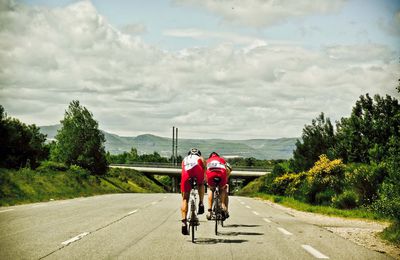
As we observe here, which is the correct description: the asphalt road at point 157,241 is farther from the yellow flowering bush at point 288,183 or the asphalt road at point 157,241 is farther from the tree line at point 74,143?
the tree line at point 74,143

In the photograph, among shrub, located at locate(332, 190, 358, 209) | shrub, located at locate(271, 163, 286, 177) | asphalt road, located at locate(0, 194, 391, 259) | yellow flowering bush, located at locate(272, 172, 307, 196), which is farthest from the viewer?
shrub, located at locate(271, 163, 286, 177)

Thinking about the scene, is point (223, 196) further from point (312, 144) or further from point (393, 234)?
point (312, 144)

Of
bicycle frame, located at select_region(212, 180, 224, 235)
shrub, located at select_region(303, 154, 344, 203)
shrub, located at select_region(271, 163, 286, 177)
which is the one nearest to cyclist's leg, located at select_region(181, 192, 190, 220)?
bicycle frame, located at select_region(212, 180, 224, 235)

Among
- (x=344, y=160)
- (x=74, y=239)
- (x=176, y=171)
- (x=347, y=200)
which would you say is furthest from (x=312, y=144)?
(x=176, y=171)

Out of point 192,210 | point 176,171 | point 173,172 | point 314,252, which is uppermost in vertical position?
point 176,171

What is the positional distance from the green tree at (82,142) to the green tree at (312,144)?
25.5 m

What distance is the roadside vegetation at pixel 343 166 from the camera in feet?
72.8

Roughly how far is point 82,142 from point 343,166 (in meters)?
37.6

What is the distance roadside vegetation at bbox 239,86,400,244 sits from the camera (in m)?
22.2

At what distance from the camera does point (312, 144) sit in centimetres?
4416

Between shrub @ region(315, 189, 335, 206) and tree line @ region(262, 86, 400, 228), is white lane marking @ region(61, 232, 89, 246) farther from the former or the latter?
shrub @ region(315, 189, 335, 206)

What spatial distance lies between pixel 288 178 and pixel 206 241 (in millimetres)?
32181

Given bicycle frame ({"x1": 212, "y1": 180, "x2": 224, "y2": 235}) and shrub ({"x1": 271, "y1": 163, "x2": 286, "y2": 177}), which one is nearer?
bicycle frame ({"x1": 212, "y1": 180, "x2": 224, "y2": 235})

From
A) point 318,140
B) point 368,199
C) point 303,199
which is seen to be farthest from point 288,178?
point 368,199
